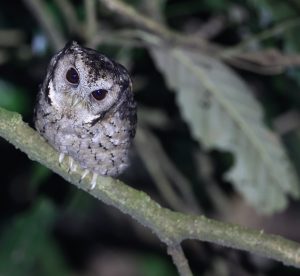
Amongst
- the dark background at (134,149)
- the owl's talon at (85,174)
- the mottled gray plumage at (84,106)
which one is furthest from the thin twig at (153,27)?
the owl's talon at (85,174)

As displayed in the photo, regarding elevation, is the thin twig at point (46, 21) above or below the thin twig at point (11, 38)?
below

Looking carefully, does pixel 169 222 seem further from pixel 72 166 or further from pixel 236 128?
pixel 236 128

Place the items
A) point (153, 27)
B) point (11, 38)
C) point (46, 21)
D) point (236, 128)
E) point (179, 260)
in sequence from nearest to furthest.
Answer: point (179, 260) < point (153, 27) < point (236, 128) < point (46, 21) < point (11, 38)

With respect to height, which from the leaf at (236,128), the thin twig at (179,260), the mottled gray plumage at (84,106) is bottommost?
the thin twig at (179,260)

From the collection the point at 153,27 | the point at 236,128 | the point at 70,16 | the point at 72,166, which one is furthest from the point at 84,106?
the point at 70,16

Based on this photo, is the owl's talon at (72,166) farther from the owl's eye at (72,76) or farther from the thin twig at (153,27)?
the thin twig at (153,27)

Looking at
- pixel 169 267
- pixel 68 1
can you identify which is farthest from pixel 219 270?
pixel 68 1

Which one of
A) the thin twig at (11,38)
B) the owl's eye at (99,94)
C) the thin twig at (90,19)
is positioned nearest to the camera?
the owl's eye at (99,94)
